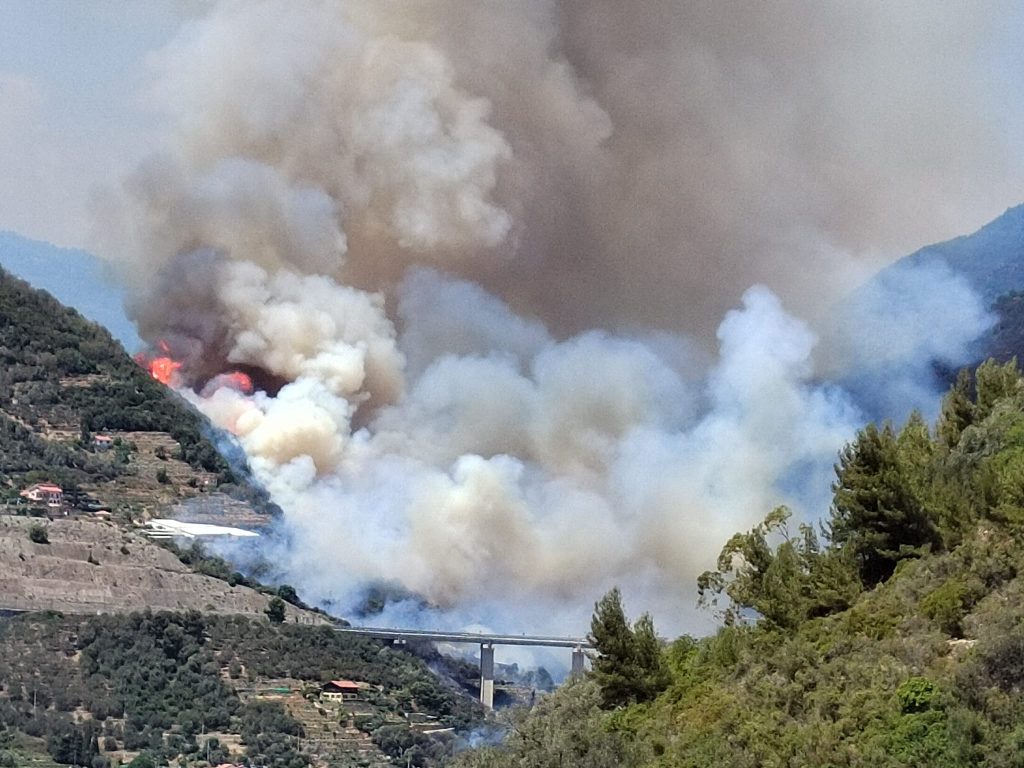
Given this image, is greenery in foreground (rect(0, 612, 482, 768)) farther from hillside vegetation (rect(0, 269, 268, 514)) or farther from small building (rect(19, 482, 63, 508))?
small building (rect(19, 482, 63, 508))

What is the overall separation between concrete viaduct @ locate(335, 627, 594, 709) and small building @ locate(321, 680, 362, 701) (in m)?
3.43

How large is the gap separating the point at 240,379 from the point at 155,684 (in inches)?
617

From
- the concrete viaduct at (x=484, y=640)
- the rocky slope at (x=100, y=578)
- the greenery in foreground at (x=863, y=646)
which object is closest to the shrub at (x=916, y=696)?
the greenery in foreground at (x=863, y=646)

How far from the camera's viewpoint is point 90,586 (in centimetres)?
8694

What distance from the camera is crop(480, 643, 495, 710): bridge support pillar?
85.4 m

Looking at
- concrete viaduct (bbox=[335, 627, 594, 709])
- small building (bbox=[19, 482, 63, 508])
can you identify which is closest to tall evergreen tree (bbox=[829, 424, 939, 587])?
concrete viaduct (bbox=[335, 627, 594, 709])

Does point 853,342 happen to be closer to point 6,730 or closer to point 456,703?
point 456,703

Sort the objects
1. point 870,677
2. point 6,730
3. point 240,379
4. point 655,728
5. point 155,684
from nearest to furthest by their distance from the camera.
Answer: point 870,677, point 655,728, point 6,730, point 155,684, point 240,379

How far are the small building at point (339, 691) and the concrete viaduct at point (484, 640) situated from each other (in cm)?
343

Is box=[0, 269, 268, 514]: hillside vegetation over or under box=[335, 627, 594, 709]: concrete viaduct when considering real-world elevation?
over

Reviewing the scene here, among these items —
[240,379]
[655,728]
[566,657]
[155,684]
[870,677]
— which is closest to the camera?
[870,677]

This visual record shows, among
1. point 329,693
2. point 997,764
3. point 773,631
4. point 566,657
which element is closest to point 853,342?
point 566,657

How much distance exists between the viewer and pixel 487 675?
8575cm

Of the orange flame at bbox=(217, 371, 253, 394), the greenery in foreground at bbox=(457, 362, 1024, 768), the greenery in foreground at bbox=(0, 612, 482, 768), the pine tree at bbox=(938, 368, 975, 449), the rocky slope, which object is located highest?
the orange flame at bbox=(217, 371, 253, 394)
